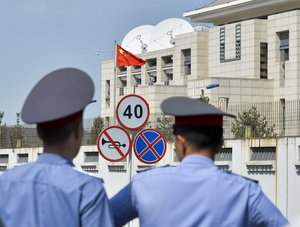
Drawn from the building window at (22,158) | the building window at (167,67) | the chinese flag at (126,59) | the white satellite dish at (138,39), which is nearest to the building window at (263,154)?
the chinese flag at (126,59)

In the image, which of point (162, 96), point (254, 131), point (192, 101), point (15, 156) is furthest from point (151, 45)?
point (192, 101)

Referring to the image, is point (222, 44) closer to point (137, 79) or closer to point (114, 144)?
point (137, 79)

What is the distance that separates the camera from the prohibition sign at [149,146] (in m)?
→ 20.3

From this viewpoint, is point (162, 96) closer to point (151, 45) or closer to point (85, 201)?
point (151, 45)

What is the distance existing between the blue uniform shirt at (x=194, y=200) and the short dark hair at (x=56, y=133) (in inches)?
22.9

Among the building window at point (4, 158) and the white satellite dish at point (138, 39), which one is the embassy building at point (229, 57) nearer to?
the white satellite dish at point (138, 39)

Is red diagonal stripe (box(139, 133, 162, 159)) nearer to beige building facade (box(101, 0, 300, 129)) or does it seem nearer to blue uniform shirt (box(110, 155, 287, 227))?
blue uniform shirt (box(110, 155, 287, 227))

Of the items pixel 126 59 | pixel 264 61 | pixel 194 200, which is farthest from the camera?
pixel 264 61

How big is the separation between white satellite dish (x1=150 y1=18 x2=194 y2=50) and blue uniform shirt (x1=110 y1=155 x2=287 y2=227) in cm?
9288

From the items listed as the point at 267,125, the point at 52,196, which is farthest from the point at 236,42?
the point at 52,196

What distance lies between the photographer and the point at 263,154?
2762 cm

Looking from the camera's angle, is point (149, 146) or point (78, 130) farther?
point (149, 146)

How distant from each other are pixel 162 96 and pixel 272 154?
63.0 metres

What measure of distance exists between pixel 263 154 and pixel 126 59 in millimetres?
15452
